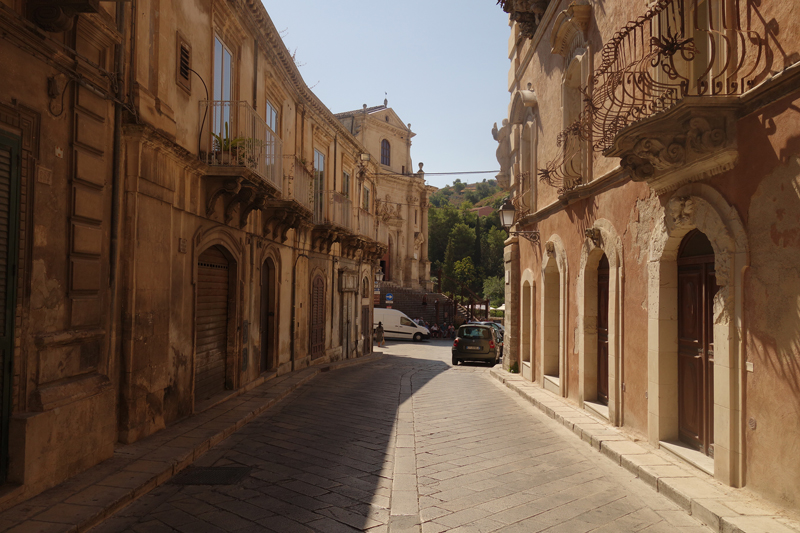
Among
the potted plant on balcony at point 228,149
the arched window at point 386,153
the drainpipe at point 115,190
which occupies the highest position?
the arched window at point 386,153

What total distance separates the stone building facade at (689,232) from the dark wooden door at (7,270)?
593 centimetres

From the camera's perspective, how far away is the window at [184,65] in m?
9.19

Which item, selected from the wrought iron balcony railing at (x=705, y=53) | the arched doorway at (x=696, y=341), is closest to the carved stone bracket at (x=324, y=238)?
the wrought iron balcony railing at (x=705, y=53)

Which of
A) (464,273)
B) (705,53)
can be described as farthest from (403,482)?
(464,273)

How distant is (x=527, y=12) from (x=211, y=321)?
11.1m

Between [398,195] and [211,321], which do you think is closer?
[211,321]

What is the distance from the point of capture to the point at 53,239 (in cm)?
576

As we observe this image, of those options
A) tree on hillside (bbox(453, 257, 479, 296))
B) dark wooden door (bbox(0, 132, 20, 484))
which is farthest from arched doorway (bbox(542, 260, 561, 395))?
tree on hillside (bbox(453, 257, 479, 296))

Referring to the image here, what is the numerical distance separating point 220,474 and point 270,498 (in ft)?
3.68

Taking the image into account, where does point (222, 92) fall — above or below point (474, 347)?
above

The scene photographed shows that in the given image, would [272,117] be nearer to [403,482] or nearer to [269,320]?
[269,320]

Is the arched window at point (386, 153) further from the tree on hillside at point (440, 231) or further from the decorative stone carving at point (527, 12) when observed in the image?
the tree on hillside at point (440, 231)

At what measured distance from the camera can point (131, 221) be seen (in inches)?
290

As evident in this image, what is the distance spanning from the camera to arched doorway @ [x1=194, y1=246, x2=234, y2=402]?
10.2 m
